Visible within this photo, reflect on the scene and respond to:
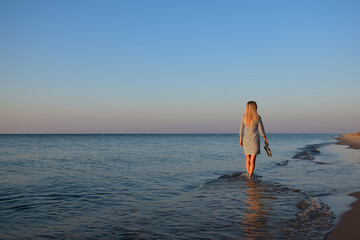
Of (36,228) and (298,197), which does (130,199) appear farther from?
(298,197)

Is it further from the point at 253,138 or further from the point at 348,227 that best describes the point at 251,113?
the point at 348,227

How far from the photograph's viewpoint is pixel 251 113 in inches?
360

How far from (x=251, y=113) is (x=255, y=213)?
14.5 ft

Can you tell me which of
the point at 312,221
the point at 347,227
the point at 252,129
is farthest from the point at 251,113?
the point at 347,227

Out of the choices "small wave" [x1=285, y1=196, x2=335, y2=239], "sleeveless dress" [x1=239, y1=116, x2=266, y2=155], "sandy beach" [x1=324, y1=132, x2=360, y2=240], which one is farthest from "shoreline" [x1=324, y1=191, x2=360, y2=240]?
"sleeveless dress" [x1=239, y1=116, x2=266, y2=155]

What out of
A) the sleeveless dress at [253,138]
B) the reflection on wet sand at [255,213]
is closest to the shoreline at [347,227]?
the reflection on wet sand at [255,213]

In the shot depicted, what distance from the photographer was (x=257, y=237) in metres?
4.02

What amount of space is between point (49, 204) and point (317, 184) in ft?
23.5

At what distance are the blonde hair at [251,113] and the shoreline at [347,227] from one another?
13.7 feet

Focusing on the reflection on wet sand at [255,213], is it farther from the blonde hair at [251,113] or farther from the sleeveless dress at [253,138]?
the blonde hair at [251,113]

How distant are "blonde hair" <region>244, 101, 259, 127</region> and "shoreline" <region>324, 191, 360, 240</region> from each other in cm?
418

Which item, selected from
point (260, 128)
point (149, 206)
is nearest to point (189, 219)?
point (149, 206)

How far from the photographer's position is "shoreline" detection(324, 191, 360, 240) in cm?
400

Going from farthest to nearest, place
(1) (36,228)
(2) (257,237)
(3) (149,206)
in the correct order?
(3) (149,206) → (1) (36,228) → (2) (257,237)
